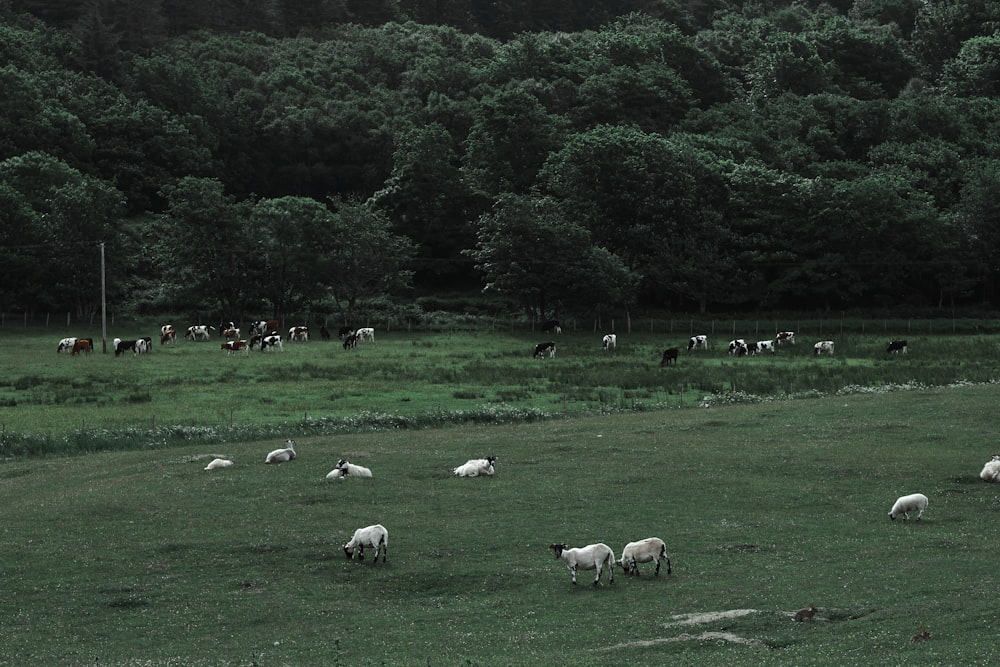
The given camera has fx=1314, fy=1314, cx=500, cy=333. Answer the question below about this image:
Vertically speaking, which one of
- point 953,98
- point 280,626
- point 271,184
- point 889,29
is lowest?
point 280,626

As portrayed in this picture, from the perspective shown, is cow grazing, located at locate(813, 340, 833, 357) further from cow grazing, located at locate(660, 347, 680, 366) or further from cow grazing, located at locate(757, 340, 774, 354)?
cow grazing, located at locate(660, 347, 680, 366)

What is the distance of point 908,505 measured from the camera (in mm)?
32219

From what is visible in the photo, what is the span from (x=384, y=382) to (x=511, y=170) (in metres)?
65.8

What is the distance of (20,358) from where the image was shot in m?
74.8

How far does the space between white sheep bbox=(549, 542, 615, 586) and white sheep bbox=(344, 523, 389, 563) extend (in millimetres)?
4333

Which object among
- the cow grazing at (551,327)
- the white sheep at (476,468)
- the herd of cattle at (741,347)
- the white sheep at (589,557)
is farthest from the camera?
the cow grazing at (551,327)

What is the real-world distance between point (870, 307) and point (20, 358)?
64660mm

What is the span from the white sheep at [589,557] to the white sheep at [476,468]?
12198 millimetres

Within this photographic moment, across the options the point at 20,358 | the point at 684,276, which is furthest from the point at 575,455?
the point at 684,276

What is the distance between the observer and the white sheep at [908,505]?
32.2 metres

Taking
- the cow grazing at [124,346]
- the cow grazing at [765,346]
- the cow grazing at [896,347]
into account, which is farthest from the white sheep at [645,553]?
the cow grazing at [124,346]

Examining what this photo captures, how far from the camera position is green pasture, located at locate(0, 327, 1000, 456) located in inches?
2090

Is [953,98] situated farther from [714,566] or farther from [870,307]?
[714,566]

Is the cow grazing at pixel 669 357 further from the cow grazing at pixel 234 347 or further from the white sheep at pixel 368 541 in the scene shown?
the white sheep at pixel 368 541
